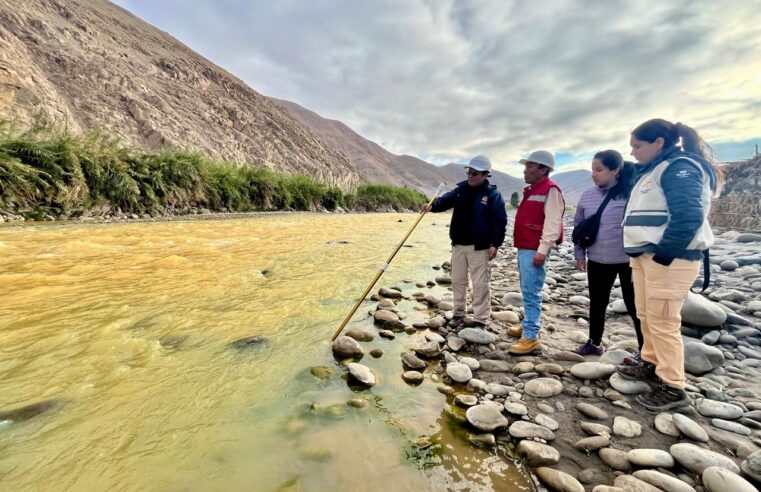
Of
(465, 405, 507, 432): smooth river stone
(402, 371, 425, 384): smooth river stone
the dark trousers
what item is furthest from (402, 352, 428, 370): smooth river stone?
the dark trousers

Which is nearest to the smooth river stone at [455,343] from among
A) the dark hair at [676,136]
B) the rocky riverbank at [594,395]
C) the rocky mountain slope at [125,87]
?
the rocky riverbank at [594,395]

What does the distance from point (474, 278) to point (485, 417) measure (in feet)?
7.11

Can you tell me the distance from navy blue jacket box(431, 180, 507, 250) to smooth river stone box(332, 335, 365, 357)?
1.93 metres

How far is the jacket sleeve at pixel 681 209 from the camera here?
2455mm

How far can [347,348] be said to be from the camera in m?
3.48

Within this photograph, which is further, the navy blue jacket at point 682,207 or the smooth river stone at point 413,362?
the smooth river stone at point 413,362

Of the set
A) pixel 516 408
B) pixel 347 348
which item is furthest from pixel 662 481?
pixel 347 348

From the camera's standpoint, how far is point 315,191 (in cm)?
2830

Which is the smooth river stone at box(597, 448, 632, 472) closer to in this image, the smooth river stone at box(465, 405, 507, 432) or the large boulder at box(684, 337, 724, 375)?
the smooth river stone at box(465, 405, 507, 432)

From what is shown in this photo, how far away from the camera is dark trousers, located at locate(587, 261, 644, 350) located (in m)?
3.50

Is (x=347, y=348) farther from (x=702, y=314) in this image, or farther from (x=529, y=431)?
(x=702, y=314)

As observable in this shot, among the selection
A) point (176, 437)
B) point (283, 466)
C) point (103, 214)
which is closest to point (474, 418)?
point (283, 466)

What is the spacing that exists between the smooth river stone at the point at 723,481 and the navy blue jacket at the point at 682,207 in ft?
4.54

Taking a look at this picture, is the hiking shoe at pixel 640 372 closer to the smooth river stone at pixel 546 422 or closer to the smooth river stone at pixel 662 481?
the smooth river stone at pixel 546 422
